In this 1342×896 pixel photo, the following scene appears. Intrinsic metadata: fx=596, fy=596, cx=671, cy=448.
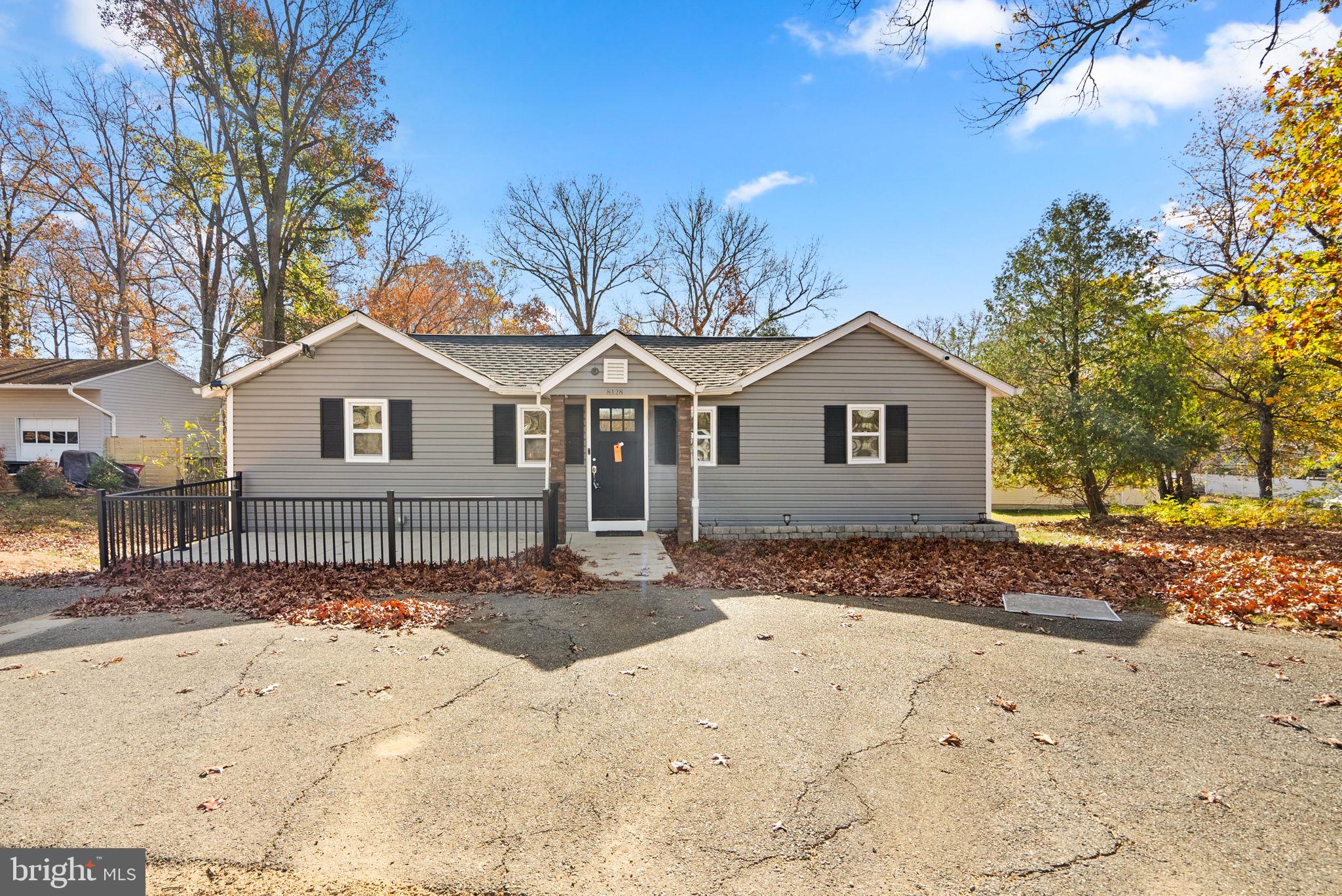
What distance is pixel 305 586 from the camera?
774 centimetres

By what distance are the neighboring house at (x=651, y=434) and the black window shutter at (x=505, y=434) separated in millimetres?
30

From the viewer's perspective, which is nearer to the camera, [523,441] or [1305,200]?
[1305,200]

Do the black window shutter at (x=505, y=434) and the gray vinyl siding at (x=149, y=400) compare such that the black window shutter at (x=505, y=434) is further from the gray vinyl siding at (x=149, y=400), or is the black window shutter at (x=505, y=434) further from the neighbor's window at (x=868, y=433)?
the gray vinyl siding at (x=149, y=400)

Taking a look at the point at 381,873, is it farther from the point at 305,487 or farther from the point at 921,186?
the point at 921,186

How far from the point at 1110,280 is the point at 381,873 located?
19.4m

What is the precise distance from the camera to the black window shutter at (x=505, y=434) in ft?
40.2

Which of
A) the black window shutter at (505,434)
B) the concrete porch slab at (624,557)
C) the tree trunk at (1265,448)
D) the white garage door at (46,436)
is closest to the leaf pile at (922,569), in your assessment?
the concrete porch slab at (624,557)

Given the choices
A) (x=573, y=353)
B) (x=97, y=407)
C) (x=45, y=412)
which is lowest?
(x=45, y=412)

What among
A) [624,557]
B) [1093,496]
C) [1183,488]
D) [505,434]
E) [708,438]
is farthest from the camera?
[1183,488]

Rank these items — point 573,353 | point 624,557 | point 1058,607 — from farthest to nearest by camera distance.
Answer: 1. point 573,353
2. point 624,557
3. point 1058,607

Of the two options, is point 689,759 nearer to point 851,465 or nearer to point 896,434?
point 851,465

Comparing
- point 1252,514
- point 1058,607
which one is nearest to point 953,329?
point 1252,514

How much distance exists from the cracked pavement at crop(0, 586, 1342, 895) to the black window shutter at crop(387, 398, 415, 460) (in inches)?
246

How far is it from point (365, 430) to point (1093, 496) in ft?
63.8
